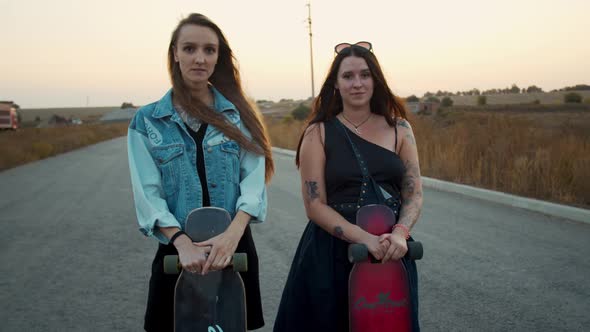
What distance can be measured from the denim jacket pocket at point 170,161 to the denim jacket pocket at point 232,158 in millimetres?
182

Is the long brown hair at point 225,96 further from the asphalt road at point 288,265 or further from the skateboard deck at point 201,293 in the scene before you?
the asphalt road at point 288,265

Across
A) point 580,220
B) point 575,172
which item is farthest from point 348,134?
point 575,172

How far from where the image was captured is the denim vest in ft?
7.17

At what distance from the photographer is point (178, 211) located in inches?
88.0

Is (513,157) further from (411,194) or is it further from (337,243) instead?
(337,243)

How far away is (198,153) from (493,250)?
13.6 ft

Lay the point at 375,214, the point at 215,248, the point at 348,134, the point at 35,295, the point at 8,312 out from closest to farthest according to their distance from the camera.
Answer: the point at 215,248
the point at 375,214
the point at 348,134
the point at 8,312
the point at 35,295

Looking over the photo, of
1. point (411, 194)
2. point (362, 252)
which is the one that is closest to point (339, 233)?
point (362, 252)

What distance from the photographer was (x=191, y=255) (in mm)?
2045

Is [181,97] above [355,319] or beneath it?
above

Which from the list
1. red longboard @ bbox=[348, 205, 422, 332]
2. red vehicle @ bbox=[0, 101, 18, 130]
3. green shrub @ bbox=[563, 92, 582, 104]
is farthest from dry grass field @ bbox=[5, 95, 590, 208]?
red vehicle @ bbox=[0, 101, 18, 130]

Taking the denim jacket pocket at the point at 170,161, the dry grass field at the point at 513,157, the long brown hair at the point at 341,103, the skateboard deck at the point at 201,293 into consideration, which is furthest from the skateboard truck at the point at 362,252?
the dry grass field at the point at 513,157

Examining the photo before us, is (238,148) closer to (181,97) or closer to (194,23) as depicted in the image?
(181,97)

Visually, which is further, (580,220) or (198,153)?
(580,220)
